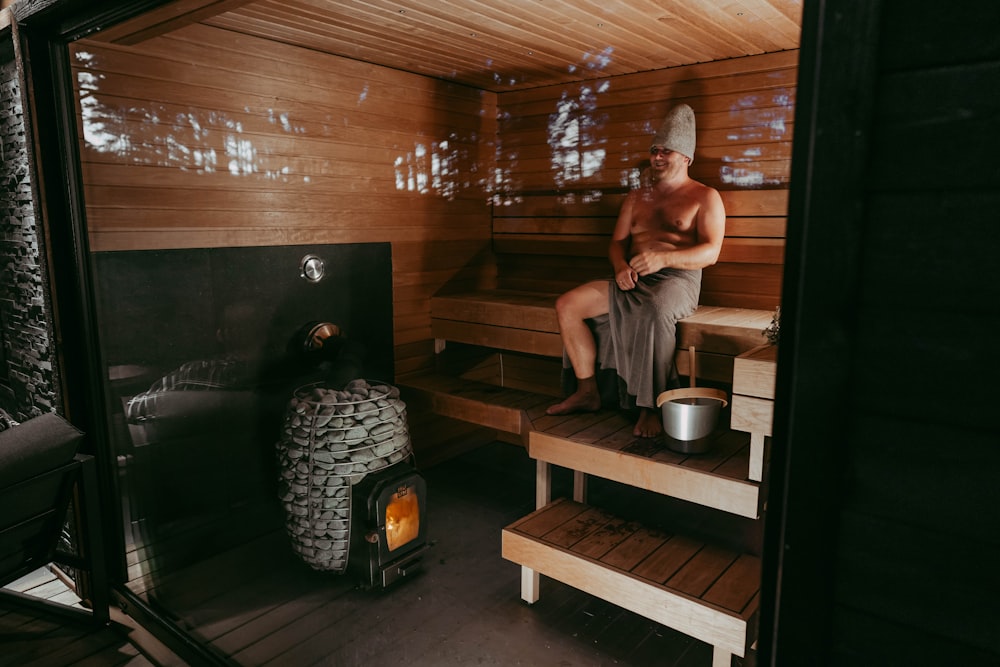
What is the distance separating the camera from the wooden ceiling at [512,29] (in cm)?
242

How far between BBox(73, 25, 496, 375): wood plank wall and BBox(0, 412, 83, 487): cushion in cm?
66

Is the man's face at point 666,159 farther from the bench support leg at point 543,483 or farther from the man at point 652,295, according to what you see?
the bench support leg at point 543,483

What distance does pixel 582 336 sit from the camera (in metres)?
3.07

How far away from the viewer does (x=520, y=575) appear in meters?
2.80

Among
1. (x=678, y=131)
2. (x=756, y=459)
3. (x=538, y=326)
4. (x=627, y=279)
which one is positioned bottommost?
(x=756, y=459)

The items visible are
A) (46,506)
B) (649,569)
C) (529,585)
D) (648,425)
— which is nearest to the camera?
(46,506)

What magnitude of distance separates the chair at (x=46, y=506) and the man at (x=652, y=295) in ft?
6.15

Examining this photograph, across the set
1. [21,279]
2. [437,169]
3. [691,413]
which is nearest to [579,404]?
[691,413]

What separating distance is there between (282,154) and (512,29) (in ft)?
3.81

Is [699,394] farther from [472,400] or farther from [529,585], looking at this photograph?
[472,400]

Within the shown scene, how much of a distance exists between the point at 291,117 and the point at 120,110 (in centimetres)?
72

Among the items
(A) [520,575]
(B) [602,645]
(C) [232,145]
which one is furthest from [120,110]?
(B) [602,645]

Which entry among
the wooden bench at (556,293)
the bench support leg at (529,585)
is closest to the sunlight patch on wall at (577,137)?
the wooden bench at (556,293)

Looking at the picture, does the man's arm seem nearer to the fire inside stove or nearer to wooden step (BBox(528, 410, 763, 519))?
wooden step (BBox(528, 410, 763, 519))
